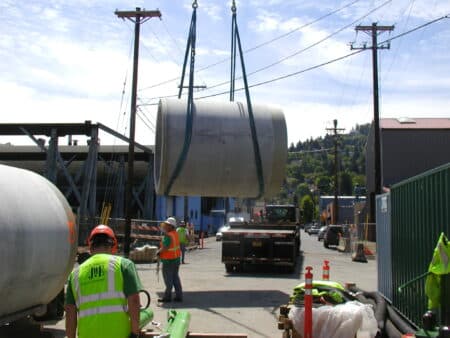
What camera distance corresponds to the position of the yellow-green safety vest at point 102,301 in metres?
4.41

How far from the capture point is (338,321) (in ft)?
24.7

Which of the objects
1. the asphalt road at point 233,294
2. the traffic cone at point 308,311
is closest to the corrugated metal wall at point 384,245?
the asphalt road at point 233,294

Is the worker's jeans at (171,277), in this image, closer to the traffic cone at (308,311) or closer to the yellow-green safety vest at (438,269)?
the traffic cone at (308,311)

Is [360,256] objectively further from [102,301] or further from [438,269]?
[102,301]

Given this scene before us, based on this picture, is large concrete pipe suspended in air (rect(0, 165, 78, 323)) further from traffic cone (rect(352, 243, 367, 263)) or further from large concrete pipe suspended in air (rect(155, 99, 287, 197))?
traffic cone (rect(352, 243, 367, 263))

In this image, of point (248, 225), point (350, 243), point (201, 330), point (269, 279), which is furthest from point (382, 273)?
point (350, 243)

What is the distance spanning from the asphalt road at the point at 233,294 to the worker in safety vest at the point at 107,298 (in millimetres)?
4882

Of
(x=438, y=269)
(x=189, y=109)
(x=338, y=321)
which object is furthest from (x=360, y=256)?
(x=438, y=269)

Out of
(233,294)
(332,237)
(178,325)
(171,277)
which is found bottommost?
(233,294)

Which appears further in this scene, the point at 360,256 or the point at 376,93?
the point at 376,93

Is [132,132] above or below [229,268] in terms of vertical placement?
above

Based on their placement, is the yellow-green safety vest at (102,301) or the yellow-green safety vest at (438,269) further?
the yellow-green safety vest at (438,269)

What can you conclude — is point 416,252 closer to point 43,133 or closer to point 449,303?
point 449,303

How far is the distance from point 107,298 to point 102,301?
46mm
